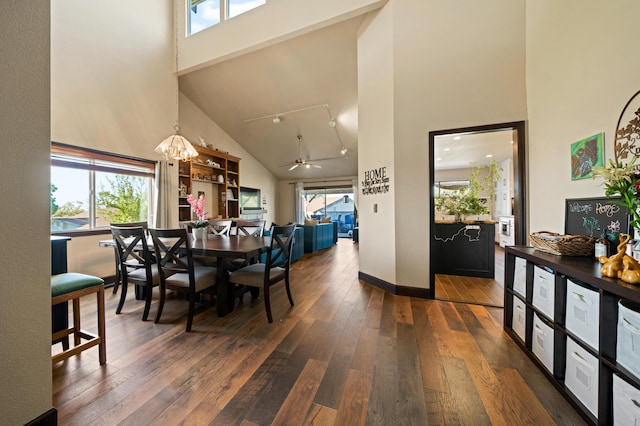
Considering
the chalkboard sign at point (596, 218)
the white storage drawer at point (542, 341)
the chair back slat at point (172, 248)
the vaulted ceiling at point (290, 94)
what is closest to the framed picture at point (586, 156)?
the chalkboard sign at point (596, 218)

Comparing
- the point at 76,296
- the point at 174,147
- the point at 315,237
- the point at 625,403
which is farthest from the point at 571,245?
the point at 315,237

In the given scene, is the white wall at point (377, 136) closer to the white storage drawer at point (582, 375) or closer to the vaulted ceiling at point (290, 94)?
the vaulted ceiling at point (290, 94)

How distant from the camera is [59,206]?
9.93 feet

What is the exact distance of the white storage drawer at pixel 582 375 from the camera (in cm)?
110

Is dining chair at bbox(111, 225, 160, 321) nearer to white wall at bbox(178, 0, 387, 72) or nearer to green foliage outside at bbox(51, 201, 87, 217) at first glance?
green foliage outside at bbox(51, 201, 87, 217)

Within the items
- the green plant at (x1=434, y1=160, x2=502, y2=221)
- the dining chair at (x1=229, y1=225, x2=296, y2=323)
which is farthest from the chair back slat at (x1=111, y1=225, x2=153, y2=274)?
the green plant at (x1=434, y1=160, x2=502, y2=221)

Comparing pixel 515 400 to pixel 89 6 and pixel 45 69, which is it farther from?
pixel 89 6

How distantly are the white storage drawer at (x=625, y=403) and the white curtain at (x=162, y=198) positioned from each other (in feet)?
17.1

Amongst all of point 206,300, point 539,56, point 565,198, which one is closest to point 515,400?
point 565,198

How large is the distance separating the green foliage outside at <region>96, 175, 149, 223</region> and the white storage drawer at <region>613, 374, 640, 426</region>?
531 centimetres

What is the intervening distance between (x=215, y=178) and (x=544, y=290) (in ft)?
21.1

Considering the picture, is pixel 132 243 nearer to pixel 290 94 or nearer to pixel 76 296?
pixel 76 296

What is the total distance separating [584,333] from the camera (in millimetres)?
1180

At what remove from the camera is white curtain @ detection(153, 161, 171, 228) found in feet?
13.3
